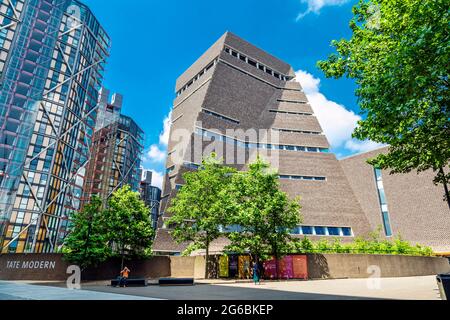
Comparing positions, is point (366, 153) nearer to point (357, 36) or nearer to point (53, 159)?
point (357, 36)

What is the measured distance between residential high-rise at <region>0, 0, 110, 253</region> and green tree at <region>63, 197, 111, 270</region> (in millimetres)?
18699

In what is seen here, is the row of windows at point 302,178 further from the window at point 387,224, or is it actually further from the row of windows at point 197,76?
the row of windows at point 197,76

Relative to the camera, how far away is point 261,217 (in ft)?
75.3

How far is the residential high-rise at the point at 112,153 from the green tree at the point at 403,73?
2397 inches

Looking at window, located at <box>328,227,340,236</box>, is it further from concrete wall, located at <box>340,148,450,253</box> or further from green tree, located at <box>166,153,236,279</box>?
green tree, located at <box>166,153,236,279</box>

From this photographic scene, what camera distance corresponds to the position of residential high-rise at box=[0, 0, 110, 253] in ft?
140

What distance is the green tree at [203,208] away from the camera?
24.9m

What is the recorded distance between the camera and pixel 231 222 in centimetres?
2380

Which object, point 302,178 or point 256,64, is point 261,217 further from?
point 256,64

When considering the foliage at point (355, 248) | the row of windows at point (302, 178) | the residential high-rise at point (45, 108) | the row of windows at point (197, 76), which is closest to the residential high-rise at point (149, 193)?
the residential high-rise at point (45, 108)

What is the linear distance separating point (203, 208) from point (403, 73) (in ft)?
65.6

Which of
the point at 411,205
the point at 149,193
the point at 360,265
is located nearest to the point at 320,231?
the point at 411,205

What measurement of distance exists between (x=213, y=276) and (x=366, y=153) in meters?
33.2

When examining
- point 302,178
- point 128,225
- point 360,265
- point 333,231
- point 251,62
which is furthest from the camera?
point 251,62
